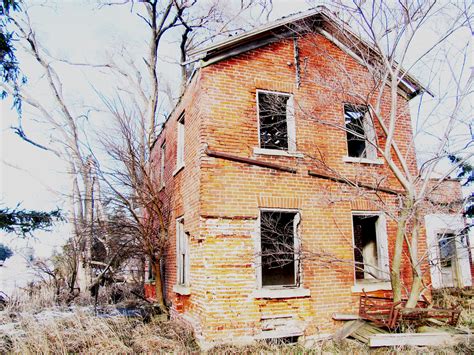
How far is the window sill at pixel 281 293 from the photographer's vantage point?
8.05m

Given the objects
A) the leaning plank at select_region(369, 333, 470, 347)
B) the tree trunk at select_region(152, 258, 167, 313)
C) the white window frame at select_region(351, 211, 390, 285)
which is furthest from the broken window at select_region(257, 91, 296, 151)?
the leaning plank at select_region(369, 333, 470, 347)

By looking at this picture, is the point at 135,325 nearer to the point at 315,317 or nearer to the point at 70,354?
the point at 70,354

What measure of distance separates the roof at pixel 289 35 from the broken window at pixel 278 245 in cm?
388

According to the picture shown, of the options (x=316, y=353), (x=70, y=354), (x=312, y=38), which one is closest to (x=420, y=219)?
(x=316, y=353)

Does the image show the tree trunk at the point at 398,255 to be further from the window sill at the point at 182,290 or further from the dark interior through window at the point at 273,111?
the window sill at the point at 182,290

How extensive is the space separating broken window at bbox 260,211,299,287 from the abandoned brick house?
7cm

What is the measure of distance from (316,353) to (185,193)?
4685 millimetres

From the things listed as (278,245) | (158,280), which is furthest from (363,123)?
(158,280)

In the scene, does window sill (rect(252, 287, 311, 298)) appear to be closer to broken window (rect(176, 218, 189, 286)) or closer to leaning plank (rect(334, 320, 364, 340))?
leaning plank (rect(334, 320, 364, 340))

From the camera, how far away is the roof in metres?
8.80

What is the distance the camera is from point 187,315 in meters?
8.91

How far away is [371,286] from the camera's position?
8.99 metres

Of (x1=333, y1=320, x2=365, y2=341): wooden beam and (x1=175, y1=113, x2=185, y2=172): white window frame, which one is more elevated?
(x1=175, y1=113, x2=185, y2=172): white window frame

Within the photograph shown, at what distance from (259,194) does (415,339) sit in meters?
4.15
